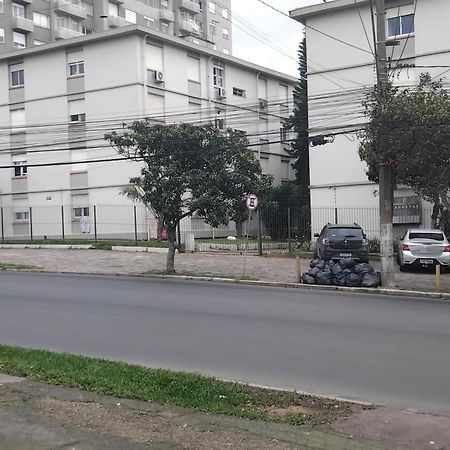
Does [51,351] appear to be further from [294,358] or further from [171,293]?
[171,293]

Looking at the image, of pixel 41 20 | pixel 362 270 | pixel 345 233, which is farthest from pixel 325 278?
pixel 41 20

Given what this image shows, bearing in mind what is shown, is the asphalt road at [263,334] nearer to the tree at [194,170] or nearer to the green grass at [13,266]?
the tree at [194,170]

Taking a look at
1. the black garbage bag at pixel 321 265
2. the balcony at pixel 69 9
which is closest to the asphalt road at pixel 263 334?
the black garbage bag at pixel 321 265

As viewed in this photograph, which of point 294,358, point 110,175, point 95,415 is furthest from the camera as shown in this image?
point 110,175

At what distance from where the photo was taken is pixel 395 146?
612 inches

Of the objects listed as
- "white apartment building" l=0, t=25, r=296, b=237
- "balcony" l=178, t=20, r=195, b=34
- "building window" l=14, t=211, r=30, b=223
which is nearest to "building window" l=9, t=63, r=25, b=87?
"white apartment building" l=0, t=25, r=296, b=237

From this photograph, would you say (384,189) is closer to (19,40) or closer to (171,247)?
(171,247)

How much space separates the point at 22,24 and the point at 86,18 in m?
7.07

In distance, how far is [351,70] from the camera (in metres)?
28.8

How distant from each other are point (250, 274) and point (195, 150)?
185 inches

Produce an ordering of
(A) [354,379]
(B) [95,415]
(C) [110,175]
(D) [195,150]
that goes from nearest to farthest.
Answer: (B) [95,415]
(A) [354,379]
(D) [195,150]
(C) [110,175]

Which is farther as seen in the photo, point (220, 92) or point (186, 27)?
point (186, 27)

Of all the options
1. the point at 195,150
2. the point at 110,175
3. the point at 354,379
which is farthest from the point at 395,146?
the point at 110,175

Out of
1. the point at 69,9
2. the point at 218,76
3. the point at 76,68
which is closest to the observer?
the point at 76,68
